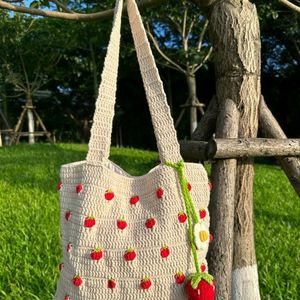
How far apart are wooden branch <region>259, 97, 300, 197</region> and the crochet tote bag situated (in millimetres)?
654

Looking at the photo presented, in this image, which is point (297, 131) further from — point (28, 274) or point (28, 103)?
point (28, 274)

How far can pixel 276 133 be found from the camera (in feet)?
5.89

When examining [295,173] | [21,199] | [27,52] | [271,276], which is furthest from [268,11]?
[27,52]

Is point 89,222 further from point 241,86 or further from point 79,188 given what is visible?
point 241,86

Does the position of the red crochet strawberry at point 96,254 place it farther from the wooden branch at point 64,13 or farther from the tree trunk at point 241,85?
the wooden branch at point 64,13

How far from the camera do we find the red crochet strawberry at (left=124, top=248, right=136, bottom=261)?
1.20 meters

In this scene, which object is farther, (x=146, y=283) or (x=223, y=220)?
(x=223, y=220)

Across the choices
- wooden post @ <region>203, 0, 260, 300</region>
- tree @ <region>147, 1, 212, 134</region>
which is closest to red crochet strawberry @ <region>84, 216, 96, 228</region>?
wooden post @ <region>203, 0, 260, 300</region>

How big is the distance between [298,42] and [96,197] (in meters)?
14.0

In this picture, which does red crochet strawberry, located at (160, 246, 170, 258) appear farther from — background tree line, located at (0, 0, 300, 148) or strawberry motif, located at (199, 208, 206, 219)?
background tree line, located at (0, 0, 300, 148)

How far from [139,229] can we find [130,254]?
0.24 ft

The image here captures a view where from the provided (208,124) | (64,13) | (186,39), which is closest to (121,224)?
(208,124)

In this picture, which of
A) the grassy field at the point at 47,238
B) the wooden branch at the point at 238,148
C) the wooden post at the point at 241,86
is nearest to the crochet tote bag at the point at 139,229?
the wooden branch at the point at 238,148

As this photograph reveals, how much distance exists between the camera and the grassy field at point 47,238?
2.67 metres
